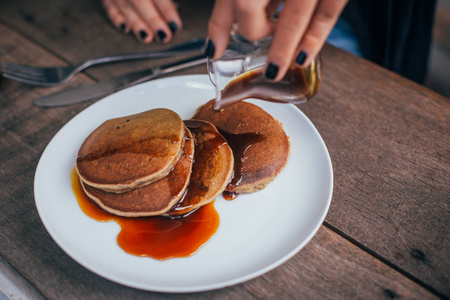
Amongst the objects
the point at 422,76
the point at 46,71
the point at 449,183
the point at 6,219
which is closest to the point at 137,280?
the point at 6,219

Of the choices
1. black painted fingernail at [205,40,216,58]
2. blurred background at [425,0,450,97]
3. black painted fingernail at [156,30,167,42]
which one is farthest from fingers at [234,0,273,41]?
blurred background at [425,0,450,97]

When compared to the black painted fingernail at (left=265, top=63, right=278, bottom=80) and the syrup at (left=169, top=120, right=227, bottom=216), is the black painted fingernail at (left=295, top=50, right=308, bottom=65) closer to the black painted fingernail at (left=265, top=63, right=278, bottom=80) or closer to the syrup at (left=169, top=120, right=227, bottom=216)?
the black painted fingernail at (left=265, top=63, right=278, bottom=80)

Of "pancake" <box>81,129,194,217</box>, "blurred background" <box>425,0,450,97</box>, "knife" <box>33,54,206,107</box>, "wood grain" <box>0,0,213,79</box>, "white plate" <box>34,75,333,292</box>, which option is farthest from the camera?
"blurred background" <box>425,0,450,97</box>

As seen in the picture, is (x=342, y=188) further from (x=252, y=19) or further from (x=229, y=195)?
(x=252, y=19)

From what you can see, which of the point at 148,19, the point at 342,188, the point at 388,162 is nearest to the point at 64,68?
the point at 148,19

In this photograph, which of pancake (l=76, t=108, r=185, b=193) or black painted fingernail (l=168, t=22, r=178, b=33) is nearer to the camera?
pancake (l=76, t=108, r=185, b=193)

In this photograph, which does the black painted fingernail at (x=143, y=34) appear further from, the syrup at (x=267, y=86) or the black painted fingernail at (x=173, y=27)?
the syrup at (x=267, y=86)

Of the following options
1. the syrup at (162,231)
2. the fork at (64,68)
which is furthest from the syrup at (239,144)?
the fork at (64,68)
